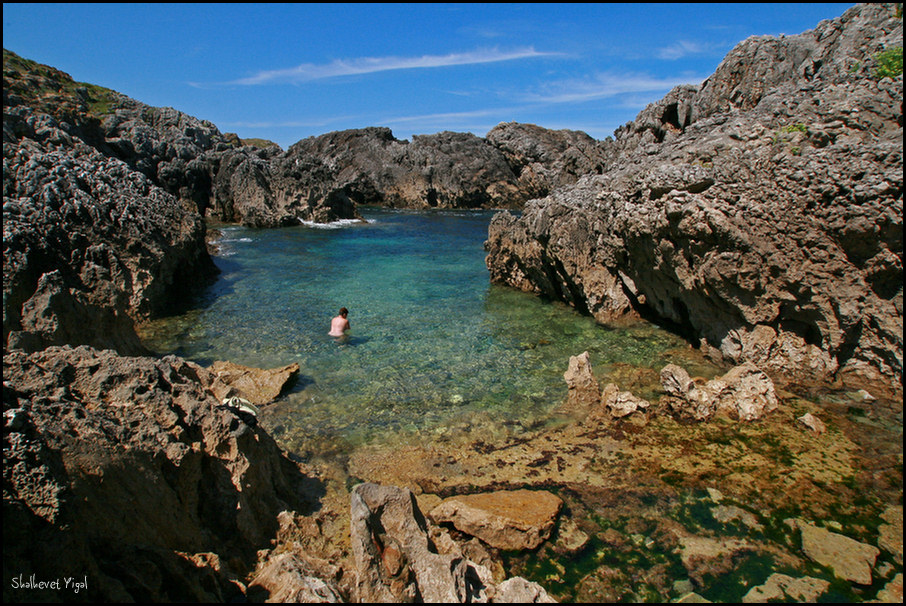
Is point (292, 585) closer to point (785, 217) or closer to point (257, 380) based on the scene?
point (257, 380)

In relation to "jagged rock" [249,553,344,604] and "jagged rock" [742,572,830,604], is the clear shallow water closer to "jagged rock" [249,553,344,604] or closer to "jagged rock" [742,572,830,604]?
"jagged rock" [249,553,344,604]

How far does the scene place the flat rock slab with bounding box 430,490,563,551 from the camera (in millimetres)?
6191

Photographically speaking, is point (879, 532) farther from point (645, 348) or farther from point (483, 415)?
point (645, 348)

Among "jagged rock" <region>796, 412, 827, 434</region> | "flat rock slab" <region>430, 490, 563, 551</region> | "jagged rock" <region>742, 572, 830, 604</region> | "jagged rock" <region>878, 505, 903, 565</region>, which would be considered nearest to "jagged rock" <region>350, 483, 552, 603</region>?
"flat rock slab" <region>430, 490, 563, 551</region>

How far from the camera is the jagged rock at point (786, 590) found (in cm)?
528

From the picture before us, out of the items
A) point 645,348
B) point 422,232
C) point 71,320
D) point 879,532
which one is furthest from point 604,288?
point 422,232

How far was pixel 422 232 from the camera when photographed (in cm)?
4512

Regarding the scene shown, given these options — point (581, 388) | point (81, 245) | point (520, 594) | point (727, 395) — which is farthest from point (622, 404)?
point (81, 245)

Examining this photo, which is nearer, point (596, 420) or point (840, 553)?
point (840, 553)

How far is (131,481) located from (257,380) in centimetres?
608

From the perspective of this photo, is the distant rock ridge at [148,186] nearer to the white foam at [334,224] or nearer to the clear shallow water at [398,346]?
the white foam at [334,224]

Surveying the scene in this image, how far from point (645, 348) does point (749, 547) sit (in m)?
7.52

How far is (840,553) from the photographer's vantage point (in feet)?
19.1

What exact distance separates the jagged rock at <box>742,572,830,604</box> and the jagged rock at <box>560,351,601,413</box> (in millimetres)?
4625
